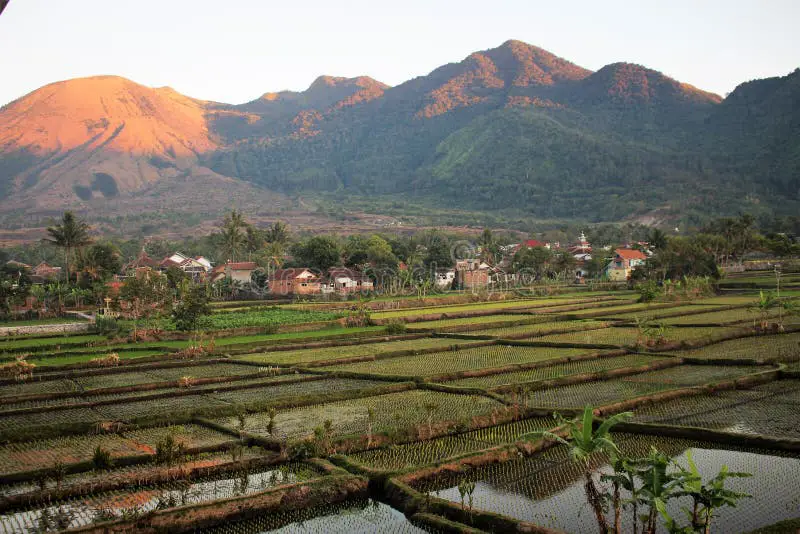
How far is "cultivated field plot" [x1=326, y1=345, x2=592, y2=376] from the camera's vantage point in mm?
23328

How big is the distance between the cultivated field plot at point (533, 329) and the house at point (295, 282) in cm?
2809

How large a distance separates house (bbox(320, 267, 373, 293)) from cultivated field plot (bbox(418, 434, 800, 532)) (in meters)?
48.1

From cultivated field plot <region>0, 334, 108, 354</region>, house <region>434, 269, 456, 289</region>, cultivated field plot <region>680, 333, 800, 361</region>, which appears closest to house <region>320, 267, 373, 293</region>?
house <region>434, 269, 456, 289</region>

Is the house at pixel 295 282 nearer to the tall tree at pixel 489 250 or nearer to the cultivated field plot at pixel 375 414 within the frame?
the tall tree at pixel 489 250

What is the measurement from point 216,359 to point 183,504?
1569 cm

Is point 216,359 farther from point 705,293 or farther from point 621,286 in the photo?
point 621,286

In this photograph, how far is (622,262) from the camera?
240 feet

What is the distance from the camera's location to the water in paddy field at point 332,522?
10.8 metres

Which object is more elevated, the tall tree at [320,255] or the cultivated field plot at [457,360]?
the tall tree at [320,255]

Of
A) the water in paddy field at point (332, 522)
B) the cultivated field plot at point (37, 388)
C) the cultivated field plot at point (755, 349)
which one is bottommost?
the cultivated field plot at point (37, 388)

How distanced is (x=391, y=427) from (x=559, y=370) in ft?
29.1

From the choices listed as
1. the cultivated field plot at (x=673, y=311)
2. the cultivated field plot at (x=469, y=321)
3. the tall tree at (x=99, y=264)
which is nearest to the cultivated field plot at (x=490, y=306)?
the cultivated field plot at (x=469, y=321)

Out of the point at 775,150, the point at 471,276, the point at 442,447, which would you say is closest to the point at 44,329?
the point at 442,447

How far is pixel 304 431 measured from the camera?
15508 mm
